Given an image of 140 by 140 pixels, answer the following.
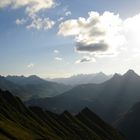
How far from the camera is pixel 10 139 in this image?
173000 millimetres

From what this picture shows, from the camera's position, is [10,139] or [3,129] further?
[3,129]

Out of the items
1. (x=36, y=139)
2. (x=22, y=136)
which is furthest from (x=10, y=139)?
(x=36, y=139)

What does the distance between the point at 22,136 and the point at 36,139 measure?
12.5 m

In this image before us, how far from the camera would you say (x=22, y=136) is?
184 metres

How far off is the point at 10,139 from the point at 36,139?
24.6 meters

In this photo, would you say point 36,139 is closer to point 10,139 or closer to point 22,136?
point 22,136

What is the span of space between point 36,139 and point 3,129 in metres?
22.3

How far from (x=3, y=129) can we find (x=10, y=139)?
13.2 meters

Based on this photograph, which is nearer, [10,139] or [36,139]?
[10,139]

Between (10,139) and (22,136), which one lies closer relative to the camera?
(10,139)

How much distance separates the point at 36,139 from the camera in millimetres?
193875

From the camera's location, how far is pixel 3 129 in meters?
184

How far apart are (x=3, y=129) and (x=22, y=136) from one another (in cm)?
1187
